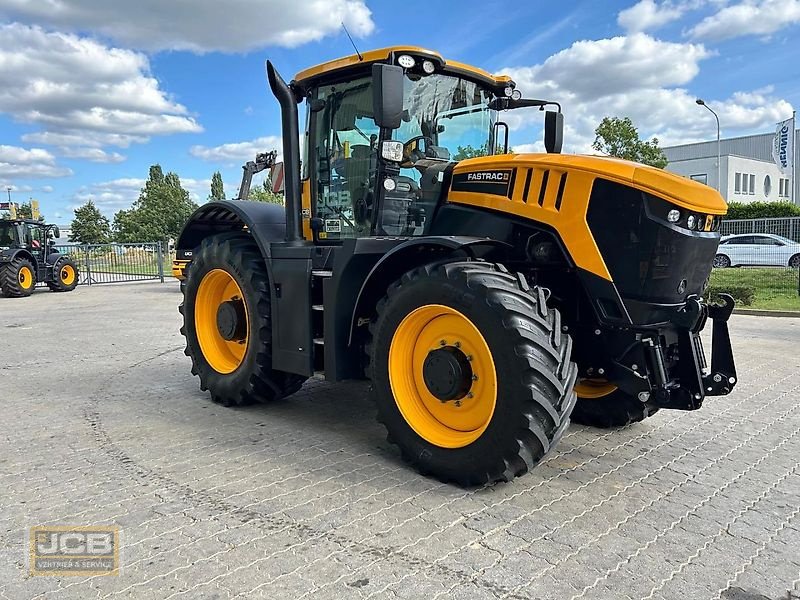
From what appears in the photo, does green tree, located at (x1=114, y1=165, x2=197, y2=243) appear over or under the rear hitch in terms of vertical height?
over

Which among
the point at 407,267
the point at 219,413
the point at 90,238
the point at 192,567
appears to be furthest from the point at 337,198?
the point at 90,238

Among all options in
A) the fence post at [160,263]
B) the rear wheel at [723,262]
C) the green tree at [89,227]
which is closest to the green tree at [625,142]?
the rear wheel at [723,262]

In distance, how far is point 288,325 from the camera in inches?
189

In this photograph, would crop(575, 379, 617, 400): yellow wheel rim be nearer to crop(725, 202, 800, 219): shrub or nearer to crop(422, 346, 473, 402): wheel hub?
crop(422, 346, 473, 402): wheel hub

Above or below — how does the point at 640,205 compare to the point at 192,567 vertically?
above

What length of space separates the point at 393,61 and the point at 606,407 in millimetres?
2940

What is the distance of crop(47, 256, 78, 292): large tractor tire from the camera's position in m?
20.0

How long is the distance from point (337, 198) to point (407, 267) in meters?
1.06

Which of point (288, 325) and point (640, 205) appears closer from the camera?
point (640, 205)

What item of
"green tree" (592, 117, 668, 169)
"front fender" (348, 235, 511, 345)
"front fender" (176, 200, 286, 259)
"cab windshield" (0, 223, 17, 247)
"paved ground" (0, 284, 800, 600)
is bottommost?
"paved ground" (0, 284, 800, 600)

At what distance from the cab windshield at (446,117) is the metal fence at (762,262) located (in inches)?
394

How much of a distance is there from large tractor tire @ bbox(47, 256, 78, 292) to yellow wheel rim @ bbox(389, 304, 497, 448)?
19.5 metres

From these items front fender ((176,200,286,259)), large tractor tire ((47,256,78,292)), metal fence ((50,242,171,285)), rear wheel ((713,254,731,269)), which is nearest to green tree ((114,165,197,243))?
metal fence ((50,242,171,285))

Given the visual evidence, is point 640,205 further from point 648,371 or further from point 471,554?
point 471,554
